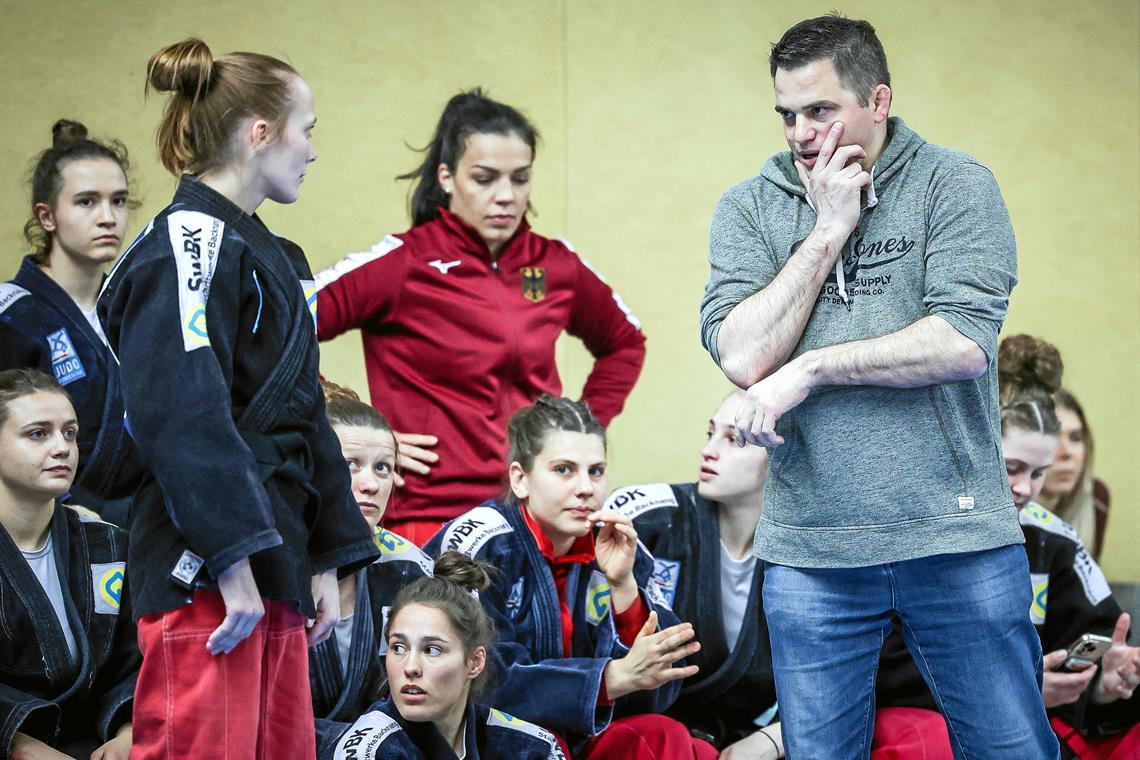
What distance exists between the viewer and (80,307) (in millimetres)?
2953

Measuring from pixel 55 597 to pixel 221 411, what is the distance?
111 centimetres

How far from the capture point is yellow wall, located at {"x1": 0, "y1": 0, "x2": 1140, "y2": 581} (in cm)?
399

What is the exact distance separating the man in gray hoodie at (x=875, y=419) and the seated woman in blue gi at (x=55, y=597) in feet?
4.38

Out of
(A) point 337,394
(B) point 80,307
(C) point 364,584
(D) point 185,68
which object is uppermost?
(D) point 185,68

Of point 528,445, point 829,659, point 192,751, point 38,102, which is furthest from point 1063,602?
point 38,102

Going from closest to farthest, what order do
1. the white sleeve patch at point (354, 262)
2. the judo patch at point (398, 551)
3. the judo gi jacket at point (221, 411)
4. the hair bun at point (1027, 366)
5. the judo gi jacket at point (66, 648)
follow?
the judo gi jacket at point (221, 411), the judo gi jacket at point (66, 648), the judo patch at point (398, 551), the white sleeve patch at point (354, 262), the hair bun at point (1027, 366)

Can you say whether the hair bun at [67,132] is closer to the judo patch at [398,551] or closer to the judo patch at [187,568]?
the judo patch at [398,551]

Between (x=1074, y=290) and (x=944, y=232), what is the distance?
3.36m

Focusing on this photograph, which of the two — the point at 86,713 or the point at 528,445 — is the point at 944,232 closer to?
the point at 528,445

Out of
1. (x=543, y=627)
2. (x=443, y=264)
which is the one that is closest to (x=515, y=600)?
(x=543, y=627)

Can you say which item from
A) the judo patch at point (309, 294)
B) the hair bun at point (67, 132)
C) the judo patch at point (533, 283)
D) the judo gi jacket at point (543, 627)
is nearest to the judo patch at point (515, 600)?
the judo gi jacket at point (543, 627)

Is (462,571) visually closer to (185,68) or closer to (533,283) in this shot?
(533,283)

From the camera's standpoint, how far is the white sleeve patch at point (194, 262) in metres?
1.63

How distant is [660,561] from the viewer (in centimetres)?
305
